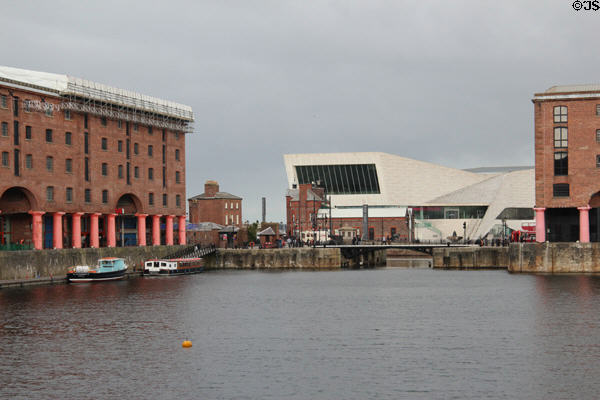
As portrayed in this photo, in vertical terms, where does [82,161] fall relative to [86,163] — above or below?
above

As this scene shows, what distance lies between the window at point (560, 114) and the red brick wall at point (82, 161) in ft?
191

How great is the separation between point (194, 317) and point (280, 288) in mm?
28840

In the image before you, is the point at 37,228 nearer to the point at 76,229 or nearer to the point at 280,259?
the point at 76,229

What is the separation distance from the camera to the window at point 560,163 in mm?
103938

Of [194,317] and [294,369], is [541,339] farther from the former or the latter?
[194,317]

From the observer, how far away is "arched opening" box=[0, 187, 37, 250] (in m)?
101

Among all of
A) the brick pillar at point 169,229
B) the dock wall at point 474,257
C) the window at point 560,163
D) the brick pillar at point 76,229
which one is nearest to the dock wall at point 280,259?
the brick pillar at point 169,229

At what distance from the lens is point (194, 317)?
64.9 m

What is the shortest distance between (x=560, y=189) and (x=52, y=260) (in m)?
63.2

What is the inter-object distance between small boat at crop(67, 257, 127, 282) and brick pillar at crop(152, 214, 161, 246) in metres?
16.6

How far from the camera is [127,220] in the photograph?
126 metres

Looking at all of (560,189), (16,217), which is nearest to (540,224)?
(560,189)

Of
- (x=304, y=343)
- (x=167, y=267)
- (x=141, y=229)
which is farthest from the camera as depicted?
(x=141, y=229)

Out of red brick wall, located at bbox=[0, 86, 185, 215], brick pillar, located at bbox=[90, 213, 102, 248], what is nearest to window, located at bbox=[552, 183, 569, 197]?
red brick wall, located at bbox=[0, 86, 185, 215]
